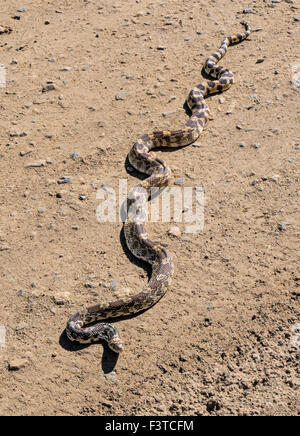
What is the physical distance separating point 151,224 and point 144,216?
0.17 metres

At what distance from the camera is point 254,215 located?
8180 millimetres

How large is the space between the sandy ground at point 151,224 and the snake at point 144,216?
163 mm

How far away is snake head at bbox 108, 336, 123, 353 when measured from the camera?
655cm

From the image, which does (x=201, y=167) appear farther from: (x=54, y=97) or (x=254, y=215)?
(x=54, y=97)

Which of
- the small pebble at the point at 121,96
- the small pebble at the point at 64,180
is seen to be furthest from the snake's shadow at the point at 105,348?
the small pebble at the point at 121,96

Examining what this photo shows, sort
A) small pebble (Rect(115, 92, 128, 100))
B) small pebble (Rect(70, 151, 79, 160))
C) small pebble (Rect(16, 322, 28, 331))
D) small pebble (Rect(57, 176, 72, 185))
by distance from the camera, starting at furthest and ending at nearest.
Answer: small pebble (Rect(115, 92, 128, 100)), small pebble (Rect(70, 151, 79, 160)), small pebble (Rect(57, 176, 72, 185)), small pebble (Rect(16, 322, 28, 331))

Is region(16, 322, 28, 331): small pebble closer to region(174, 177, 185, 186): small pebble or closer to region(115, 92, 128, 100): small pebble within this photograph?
region(174, 177, 185, 186): small pebble

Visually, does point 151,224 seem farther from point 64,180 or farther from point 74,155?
point 74,155

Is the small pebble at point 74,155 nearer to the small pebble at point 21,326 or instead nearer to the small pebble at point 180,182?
the small pebble at point 180,182

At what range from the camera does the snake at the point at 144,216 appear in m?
6.87

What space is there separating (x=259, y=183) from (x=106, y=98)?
394 centimetres

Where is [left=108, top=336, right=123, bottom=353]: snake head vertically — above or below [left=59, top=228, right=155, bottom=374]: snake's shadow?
above

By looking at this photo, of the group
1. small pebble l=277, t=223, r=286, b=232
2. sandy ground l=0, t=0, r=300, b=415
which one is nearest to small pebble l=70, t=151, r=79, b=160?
sandy ground l=0, t=0, r=300, b=415
